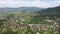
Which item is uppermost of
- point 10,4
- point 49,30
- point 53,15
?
point 10,4

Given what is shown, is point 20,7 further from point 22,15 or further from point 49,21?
point 49,21

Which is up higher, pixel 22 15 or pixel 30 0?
pixel 30 0

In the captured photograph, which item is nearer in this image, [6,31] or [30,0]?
[6,31]

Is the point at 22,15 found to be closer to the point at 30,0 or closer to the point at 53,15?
the point at 30,0

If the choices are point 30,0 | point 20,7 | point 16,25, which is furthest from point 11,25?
point 30,0

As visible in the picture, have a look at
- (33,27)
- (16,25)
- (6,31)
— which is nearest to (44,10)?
(33,27)

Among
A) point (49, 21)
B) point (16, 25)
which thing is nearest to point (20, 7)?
point (16, 25)

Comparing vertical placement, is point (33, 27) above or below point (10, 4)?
below

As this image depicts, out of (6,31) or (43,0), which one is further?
(43,0)
